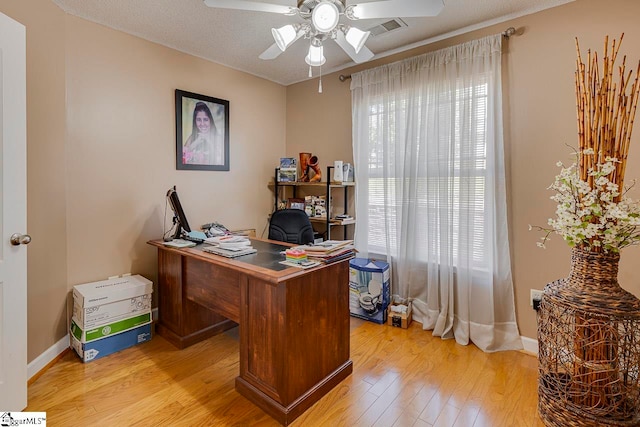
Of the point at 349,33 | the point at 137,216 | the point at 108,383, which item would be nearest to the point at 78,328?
the point at 108,383

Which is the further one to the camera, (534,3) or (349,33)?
(534,3)

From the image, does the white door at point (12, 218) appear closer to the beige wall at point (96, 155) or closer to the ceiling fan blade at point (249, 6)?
the beige wall at point (96, 155)

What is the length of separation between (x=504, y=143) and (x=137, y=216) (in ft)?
10.2

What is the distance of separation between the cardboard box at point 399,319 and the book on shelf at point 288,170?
1.78 meters

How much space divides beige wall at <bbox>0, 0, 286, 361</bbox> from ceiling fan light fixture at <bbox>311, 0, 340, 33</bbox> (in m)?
1.79

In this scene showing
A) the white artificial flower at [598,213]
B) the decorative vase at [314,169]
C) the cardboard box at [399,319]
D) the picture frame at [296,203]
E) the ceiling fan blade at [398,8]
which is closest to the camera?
the white artificial flower at [598,213]

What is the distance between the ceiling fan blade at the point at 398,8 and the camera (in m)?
1.61

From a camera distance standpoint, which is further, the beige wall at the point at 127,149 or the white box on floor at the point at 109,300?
the beige wall at the point at 127,149

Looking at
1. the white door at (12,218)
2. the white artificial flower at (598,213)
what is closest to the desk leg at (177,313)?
the white door at (12,218)

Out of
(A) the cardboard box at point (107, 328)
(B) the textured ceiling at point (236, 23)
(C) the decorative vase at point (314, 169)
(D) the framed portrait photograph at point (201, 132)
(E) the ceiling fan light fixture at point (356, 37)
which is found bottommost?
(A) the cardboard box at point (107, 328)

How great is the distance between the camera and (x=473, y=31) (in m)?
2.55

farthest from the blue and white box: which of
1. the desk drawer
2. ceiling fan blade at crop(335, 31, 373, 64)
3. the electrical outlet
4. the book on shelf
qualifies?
ceiling fan blade at crop(335, 31, 373, 64)

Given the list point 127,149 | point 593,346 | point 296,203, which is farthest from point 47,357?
point 593,346

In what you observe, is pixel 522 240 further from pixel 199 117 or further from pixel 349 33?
pixel 199 117
